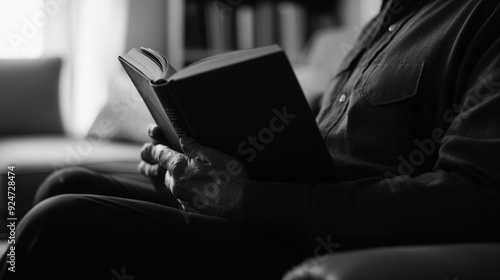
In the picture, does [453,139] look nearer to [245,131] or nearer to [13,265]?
[245,131]

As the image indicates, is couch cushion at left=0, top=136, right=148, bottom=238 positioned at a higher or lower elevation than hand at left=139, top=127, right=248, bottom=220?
lower

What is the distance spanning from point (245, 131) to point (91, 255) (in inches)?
9.9

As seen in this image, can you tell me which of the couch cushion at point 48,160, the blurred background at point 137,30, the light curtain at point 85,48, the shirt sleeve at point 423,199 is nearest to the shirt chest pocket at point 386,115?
the shirt sleeve at point 423,199

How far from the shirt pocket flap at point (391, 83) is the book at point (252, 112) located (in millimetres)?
192

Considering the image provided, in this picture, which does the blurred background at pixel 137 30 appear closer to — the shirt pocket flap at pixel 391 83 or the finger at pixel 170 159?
the shirt pocket flap at pixel 391 83

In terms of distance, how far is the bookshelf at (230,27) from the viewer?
9.95 feet

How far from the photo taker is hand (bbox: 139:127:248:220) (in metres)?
0.78

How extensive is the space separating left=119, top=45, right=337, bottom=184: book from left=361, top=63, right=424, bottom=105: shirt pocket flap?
192 mm

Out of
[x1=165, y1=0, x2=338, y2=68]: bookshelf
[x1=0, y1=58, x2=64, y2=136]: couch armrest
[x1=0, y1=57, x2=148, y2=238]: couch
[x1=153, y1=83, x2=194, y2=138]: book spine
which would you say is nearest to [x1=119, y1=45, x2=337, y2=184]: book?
[x1=153, y1=83, x2=194, y2=138]: book spine

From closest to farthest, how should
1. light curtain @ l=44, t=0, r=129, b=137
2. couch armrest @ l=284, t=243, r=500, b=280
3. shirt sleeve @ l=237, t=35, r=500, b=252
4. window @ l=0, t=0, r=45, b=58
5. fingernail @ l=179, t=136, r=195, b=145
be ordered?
couch armrest @ l=284, t=243, r=500, b=280, shirt sleeve @ l=237, t=35, r=500, b=252, fingernail @ l=179, t=136, r=195, b=145, window @ l=0, t=0, r=45, b=58, light curtain @ l=44, t=0, r=129, b=137

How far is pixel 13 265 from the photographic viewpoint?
2.40 ft

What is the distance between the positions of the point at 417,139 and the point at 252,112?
0.29 meters

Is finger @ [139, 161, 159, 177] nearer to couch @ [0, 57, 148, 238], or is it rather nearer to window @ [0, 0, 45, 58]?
couch @ [0, 57, 148, 238]

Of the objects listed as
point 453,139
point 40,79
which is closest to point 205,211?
point 453,139
